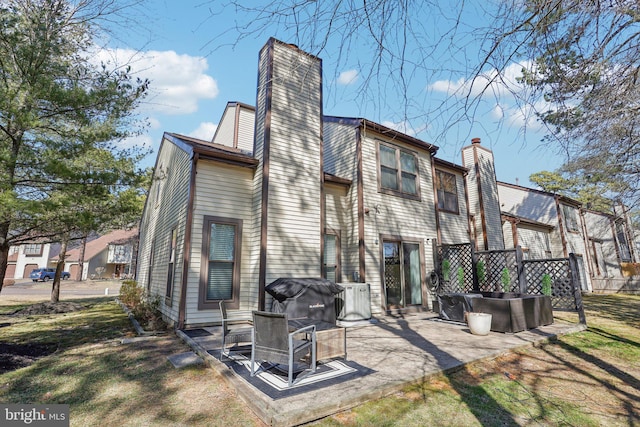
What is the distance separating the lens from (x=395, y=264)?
9805 millimetres

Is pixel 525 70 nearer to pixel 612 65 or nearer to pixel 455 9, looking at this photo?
pixel 455 9

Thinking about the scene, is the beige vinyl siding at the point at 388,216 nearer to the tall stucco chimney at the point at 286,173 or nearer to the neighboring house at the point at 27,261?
the tall stucco chimney at the point at 286,173

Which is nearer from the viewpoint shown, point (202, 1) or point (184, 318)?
point (202, 1)

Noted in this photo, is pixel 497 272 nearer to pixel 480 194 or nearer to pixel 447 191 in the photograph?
pixel 447 191

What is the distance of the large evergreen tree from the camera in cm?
690

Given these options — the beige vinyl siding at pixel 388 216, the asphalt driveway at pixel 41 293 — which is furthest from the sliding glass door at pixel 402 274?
the asphalt driveway at pixel 41 293

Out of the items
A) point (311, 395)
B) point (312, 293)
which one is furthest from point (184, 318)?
point (311, 395)

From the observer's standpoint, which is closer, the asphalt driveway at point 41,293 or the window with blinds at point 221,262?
the window with blinds at point 221,262

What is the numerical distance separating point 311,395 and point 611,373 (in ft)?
15.3

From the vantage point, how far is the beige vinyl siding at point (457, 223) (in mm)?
11773

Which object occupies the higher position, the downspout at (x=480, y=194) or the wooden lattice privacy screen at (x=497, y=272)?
the downspout at (x=480, y=194)

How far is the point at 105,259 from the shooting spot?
41.9m

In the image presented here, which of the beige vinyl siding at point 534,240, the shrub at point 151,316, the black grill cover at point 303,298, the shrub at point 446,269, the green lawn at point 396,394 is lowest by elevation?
the green lawn at point 396,394

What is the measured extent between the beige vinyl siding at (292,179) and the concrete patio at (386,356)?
6.72ft
